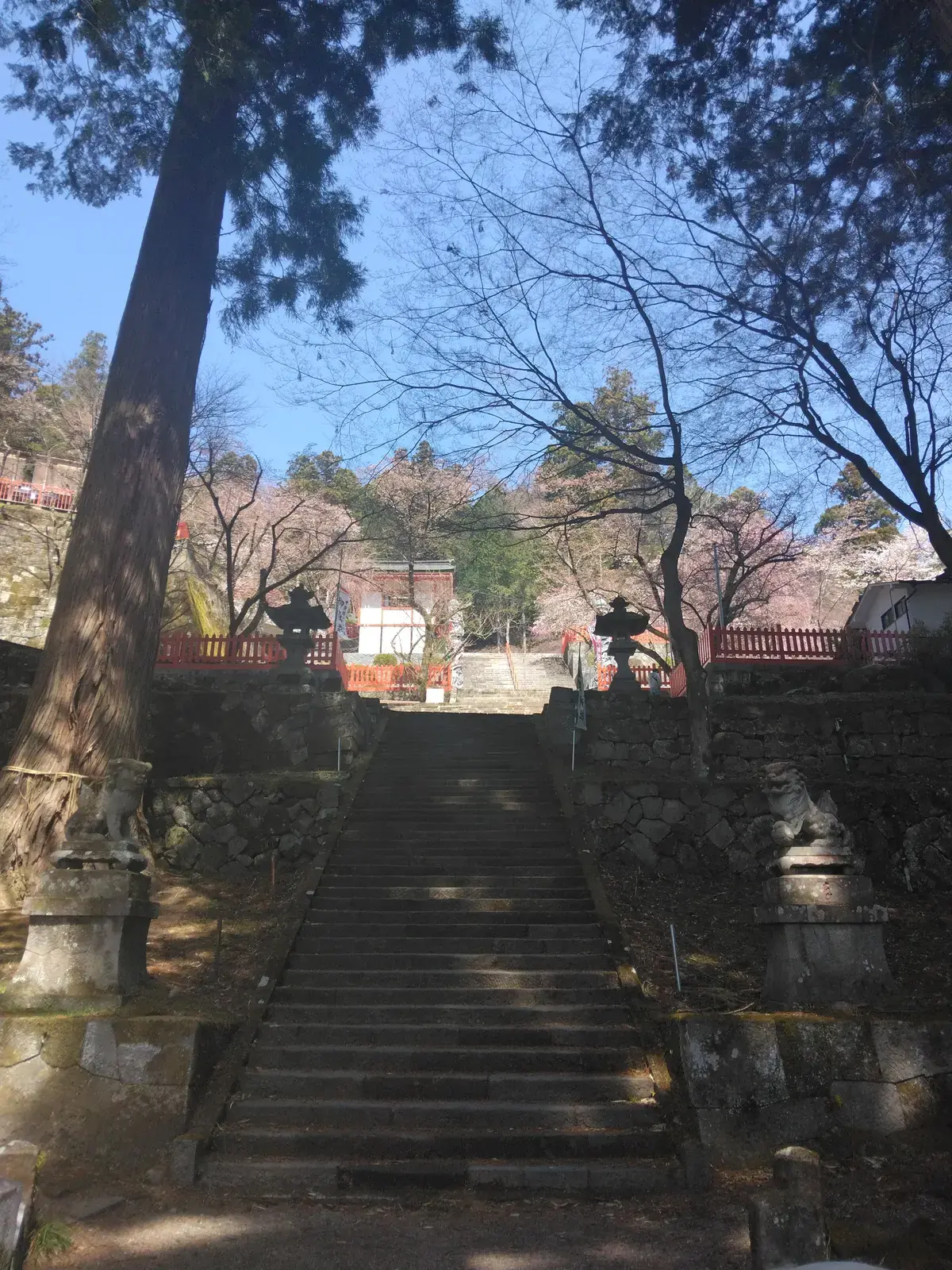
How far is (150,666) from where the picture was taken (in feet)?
27.6

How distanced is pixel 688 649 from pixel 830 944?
523cm

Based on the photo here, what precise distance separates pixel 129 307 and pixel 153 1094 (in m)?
7.65

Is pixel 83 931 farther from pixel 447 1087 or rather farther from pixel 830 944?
pixel 830 944

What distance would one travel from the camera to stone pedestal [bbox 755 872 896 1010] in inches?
203

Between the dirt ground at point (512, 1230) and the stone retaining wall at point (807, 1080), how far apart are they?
20 centimetres

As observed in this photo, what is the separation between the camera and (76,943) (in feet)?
17.3

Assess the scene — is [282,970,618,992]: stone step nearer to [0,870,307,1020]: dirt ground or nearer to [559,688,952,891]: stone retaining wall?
[0,870,307,1020]: dirt ground

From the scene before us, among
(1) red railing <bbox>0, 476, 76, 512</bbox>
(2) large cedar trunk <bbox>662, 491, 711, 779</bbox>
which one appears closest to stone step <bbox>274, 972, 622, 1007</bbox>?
(2) large cedar trunk <bbox>662, 491, 711, 779</bbox>

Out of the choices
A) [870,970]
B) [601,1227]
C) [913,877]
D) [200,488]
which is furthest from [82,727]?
[200,488]

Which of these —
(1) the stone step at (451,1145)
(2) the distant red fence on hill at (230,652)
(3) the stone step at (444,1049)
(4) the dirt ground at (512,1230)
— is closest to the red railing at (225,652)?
(2) the distant red fence on hill at (230,652)

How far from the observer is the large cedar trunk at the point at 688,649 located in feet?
33.3

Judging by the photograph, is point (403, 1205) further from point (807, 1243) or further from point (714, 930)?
point (714, 930)

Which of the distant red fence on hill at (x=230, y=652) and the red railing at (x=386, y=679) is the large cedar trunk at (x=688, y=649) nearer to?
the distant red fence on hill at (x=230, y=652)

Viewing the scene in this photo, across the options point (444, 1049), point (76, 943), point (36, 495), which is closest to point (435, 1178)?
point (444, 1049)
